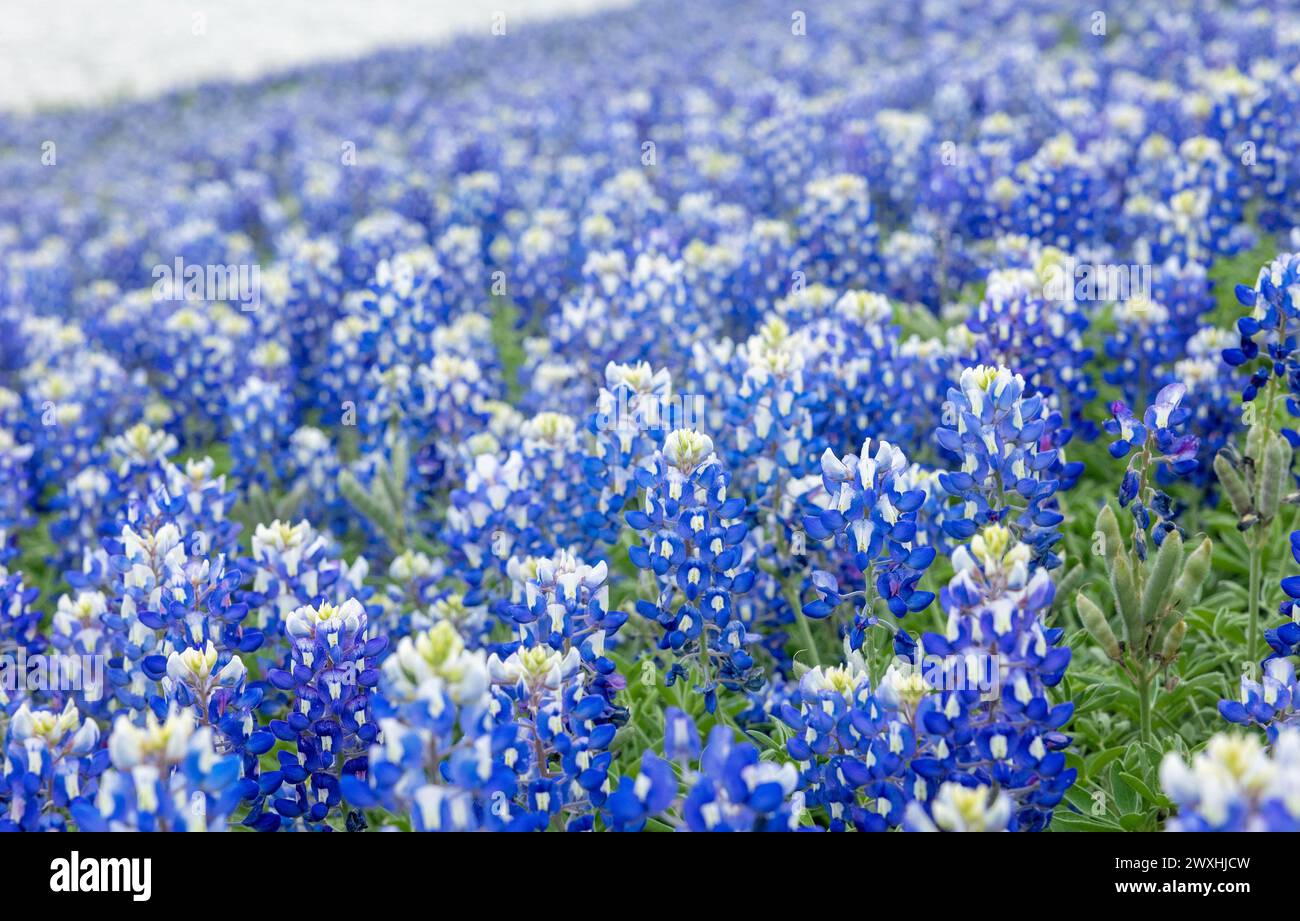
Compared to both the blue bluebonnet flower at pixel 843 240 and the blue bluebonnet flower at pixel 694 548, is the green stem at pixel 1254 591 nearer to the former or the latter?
the blue bluebonnet flower at pixel 694 548

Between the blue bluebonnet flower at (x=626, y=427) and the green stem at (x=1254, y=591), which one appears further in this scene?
the blue bluebonnet flower at (x=626, y=427)

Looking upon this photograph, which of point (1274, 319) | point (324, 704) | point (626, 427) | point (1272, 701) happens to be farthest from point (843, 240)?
point (324, 704)

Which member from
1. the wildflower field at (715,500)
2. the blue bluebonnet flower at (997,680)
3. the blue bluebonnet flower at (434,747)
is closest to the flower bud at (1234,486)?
the wildflower field at (715,500)

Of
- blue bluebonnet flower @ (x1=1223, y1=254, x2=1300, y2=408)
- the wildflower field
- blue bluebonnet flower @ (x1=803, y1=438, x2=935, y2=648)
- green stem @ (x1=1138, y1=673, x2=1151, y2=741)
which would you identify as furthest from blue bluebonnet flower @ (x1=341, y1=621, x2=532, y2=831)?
blue bluebonnet flower @ (x1=1223, y1=254, x2=1300, y2=408)

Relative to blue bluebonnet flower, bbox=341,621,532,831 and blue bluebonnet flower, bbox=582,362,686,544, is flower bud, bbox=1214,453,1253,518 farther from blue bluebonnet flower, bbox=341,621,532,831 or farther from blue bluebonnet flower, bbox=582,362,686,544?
blue bluebonnet flower, bbox=341,621,532,831

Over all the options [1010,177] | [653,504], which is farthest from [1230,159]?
[653,504]

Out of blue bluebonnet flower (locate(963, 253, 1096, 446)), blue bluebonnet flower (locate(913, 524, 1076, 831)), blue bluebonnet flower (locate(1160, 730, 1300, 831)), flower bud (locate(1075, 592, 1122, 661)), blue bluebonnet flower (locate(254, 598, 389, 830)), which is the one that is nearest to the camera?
blue bluebonnet flower (locate(1160, 730, 1300, 831))

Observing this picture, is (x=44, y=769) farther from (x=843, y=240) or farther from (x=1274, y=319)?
→ (x=843, y=240)

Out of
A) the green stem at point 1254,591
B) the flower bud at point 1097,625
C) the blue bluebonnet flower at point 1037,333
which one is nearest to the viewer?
the flower bud at point 1097,625
